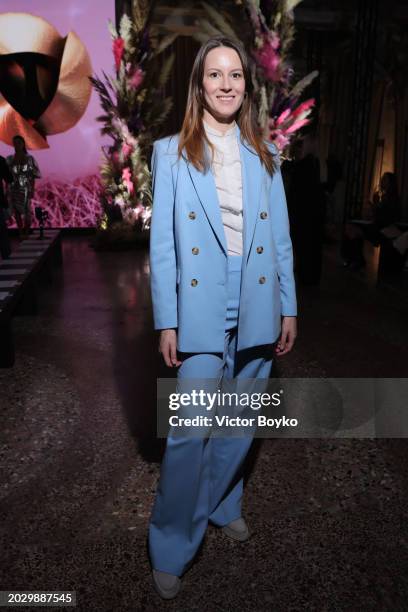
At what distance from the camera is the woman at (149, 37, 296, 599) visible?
1.54 metres

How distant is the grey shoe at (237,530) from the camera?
194 centimetres

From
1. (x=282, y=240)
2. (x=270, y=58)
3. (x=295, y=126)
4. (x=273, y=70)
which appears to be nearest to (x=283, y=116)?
(x=295, y=126)

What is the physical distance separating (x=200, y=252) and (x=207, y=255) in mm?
23

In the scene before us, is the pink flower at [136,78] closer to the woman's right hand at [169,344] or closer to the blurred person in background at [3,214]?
the blurred person in background at [3,214]

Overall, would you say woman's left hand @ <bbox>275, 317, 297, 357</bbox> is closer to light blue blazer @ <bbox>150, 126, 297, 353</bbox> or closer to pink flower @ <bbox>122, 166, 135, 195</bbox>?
light blue blazer @ <bbox>150, 126, 297, 353</bbox>

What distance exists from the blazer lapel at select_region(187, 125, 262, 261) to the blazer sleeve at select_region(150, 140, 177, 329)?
82 mm

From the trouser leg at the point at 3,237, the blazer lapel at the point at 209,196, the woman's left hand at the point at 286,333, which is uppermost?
the blazer lapel at the point at 209,196

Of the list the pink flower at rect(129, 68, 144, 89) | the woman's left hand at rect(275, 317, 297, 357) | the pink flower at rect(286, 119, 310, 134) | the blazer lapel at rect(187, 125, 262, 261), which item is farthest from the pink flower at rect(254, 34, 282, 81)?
the woman's left hand at rect(275, 317, 297, 357)

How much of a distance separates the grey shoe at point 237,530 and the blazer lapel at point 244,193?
101cm

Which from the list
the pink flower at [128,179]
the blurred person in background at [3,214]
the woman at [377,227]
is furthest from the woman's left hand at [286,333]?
the pink flower at [128,179]

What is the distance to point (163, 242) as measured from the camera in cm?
156

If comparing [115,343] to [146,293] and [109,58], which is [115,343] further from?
[109,58]

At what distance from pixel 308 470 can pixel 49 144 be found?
28.7ft

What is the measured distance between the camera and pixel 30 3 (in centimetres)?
920
